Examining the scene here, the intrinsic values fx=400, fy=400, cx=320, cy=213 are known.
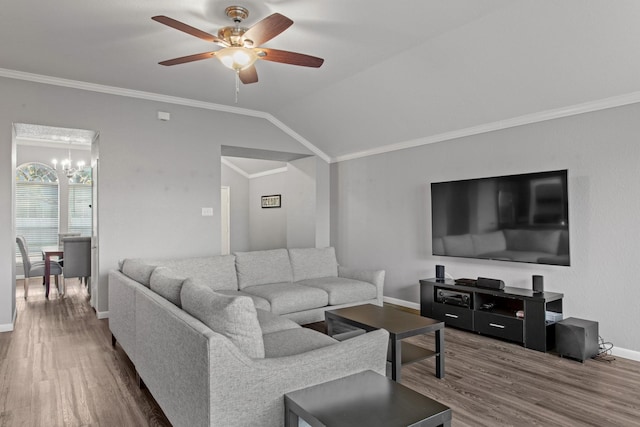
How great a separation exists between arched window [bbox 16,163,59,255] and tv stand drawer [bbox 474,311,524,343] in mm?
8074

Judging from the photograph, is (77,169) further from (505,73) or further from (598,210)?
(598,210)

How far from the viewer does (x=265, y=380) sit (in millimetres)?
1697

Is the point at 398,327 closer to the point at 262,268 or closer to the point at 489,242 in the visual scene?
the point at 489,242

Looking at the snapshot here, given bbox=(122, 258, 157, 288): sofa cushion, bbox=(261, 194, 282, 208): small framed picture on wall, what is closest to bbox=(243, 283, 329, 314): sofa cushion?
bbox=(122, 258, 157, 288): sofa cushion

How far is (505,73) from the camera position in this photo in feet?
11.8

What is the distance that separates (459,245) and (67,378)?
3.86 meters

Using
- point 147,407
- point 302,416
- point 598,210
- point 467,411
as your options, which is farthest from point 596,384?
point 147,407

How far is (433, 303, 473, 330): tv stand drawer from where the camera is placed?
407 centimetres

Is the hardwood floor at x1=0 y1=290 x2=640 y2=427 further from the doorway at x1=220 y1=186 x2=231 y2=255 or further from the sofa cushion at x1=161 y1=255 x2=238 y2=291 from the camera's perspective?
the doorway at x1=220 y1=186 x2=231 y2=255

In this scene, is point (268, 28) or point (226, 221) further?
point (226, 221)

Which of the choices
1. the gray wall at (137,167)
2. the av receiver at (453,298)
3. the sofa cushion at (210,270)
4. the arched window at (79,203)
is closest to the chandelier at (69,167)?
the arched window at (79,203)

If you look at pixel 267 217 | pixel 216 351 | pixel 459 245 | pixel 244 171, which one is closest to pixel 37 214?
pixel 244 171

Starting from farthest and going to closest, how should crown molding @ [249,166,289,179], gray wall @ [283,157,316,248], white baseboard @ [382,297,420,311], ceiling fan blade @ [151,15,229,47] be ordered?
crown molding @ [249,166,289,179], gray wall @ [283,157,316,248], white baseboard @ [382,297,420,311], ceiling fan blade @ [151,15,229,47]

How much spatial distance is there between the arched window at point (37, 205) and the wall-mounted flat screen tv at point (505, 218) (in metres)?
7.55
